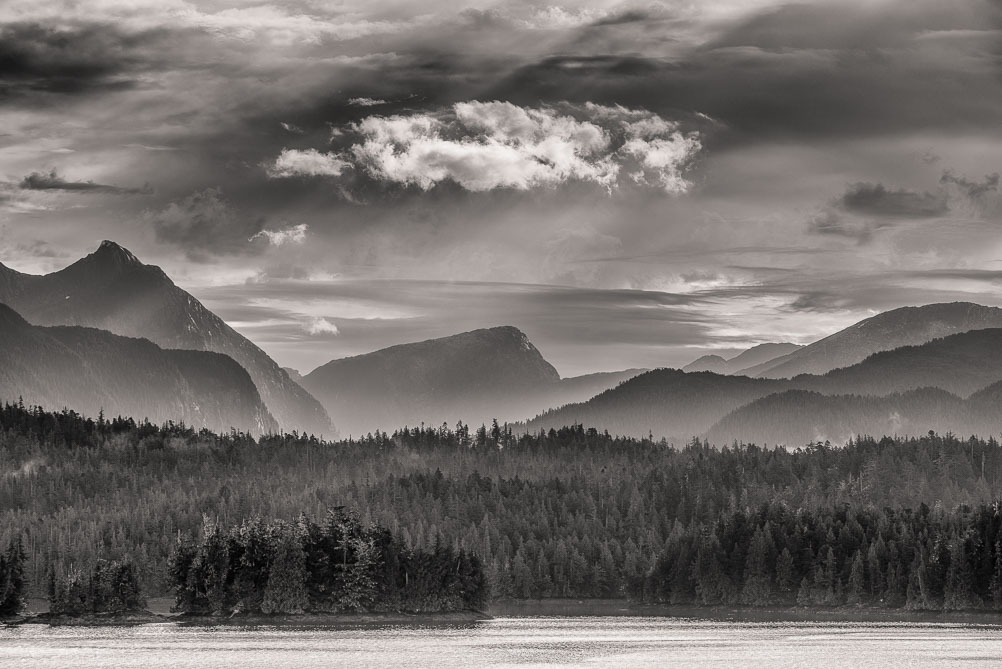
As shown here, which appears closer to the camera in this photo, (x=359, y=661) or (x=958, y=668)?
(x=958, y=668)

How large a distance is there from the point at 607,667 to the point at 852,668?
31592 mm

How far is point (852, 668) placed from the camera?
7244 inches

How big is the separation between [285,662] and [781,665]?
64927mm

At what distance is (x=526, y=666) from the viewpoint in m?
190

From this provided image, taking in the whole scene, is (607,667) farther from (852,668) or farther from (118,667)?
(118,667)

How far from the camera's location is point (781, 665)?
18712cm

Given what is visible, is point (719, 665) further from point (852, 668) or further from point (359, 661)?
point (359, 661)

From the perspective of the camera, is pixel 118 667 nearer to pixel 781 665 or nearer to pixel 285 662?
pixel 285 662

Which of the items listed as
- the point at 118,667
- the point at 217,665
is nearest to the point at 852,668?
the point at 217,665

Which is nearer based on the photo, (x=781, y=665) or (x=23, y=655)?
(x=781, y=665)

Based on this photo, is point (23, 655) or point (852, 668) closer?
point (852, 668)

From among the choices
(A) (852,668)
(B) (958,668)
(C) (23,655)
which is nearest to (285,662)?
(C) (23,655)

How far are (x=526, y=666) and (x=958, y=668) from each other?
2158 inches

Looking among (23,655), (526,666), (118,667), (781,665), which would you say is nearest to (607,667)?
(526,666)
